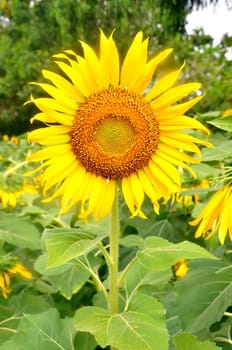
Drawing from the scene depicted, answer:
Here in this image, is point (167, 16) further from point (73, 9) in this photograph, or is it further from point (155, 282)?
point (155, 282)

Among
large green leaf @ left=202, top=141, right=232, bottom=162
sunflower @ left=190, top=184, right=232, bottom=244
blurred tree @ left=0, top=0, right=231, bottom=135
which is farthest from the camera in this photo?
blurred tree @ left=0, top=0, right=231, bottom=135

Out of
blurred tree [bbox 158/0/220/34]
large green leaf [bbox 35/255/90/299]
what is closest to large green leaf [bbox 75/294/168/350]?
large green leaf [bbox 35/255/90/299]

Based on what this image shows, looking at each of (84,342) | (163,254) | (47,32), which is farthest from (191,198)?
(47,32)

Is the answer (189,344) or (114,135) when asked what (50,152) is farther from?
(189,344)

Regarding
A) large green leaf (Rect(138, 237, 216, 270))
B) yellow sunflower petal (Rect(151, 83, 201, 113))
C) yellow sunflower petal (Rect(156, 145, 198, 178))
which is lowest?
large green leaf (Rect(138, 237, 216, 270))

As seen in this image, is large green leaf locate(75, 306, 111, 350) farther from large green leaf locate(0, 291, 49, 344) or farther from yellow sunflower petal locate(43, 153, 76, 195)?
large green leaf locate(0, 291, 49, 344)

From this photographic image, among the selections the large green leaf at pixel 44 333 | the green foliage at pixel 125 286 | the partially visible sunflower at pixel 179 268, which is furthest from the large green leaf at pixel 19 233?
the partially visible sunflower at pixel 179 268
